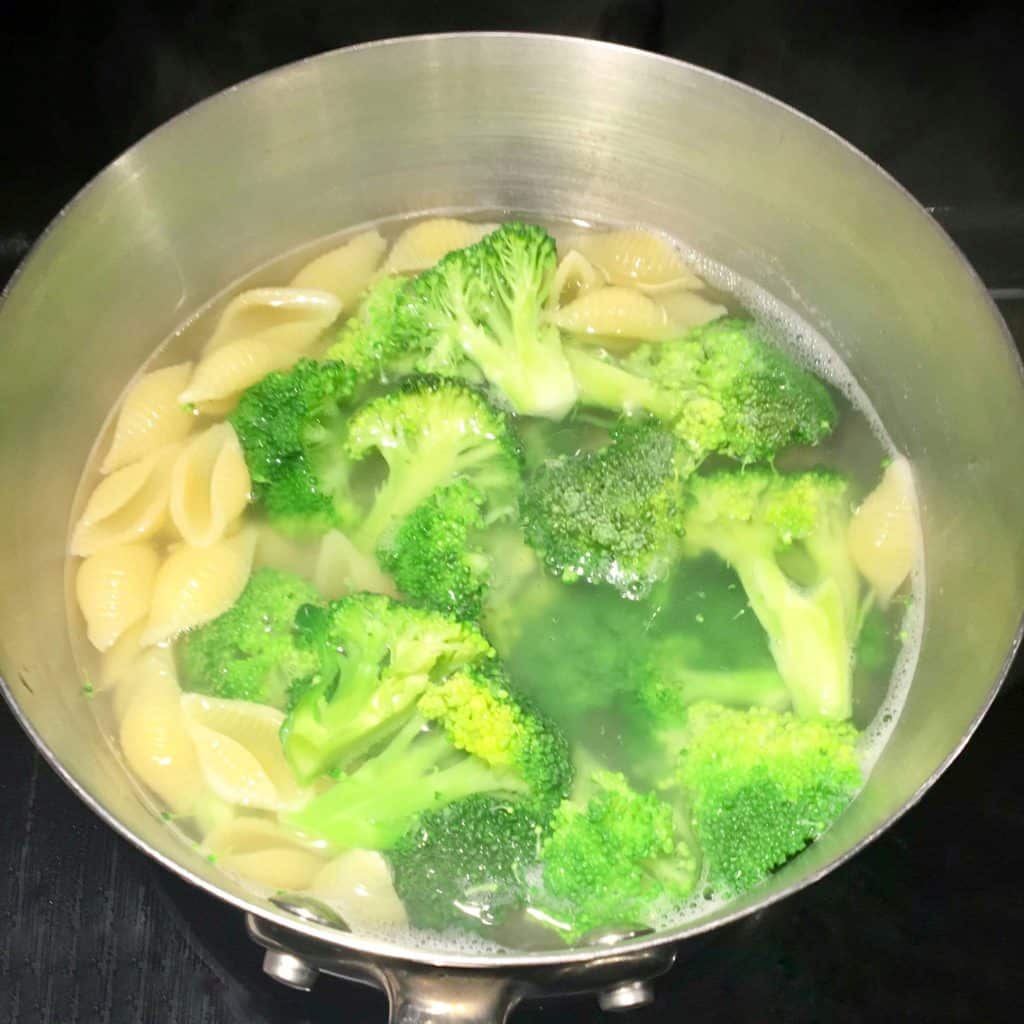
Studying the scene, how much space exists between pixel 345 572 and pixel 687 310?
0.59 metres

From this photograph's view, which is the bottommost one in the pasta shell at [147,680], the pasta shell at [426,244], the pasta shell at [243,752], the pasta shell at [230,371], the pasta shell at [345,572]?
the pasta shell at [243,752]

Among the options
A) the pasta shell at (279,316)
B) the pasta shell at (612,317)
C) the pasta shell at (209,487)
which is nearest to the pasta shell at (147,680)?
the pasta shell at (209,487)

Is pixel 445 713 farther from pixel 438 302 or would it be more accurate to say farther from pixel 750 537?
pixel 438 302

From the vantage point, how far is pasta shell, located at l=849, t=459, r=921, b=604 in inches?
50.4

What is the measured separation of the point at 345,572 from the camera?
123 centimetres

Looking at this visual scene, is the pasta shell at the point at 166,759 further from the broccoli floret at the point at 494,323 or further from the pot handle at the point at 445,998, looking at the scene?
the broccoli floret at the point at 494,323

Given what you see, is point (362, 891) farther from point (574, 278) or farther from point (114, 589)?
point (574, 278)

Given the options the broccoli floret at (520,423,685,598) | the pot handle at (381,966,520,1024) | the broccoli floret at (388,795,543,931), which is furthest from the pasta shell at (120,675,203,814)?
the broccoli floret at (520,423,685,598)

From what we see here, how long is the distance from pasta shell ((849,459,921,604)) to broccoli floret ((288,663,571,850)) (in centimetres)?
45

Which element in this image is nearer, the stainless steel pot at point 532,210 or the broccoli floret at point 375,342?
the stainless steel pot at point 532,210

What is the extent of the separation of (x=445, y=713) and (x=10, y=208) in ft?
3.38

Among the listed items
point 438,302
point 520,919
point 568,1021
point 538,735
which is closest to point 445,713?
point 538,735

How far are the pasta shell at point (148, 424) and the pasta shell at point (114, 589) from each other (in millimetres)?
137

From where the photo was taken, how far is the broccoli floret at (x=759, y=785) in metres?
1.05
